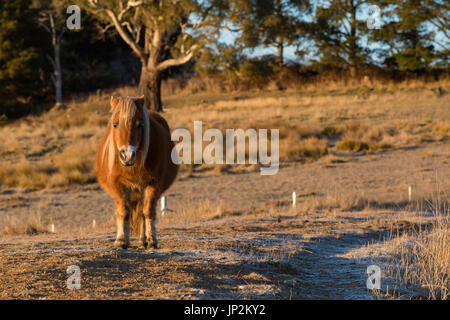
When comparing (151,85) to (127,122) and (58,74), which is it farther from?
(127,122)

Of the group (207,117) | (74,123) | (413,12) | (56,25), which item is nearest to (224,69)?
(207,117)

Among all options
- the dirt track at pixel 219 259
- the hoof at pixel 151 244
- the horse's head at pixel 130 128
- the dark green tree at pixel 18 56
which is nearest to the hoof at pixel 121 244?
the dirt track at pixel 219 259

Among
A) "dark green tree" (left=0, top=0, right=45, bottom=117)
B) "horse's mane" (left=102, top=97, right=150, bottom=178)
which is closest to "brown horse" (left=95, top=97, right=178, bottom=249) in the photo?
"horse's mane" (left=102, top=97, right=150, bottom=178)

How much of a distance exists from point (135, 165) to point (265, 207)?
26.8 feet

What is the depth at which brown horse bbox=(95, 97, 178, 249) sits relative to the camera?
6.27 metres

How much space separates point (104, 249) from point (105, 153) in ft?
3.77

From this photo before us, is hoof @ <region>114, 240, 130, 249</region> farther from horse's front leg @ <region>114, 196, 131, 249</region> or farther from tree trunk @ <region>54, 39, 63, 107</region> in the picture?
tree trunk @ <region>54, 39, 63, 107</region>

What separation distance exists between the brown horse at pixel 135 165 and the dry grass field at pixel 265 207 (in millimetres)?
437

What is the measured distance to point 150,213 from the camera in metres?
7.18

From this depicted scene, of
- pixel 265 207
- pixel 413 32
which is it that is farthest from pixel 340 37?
pixel 265 207

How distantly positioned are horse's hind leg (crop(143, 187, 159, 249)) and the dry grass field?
246mm

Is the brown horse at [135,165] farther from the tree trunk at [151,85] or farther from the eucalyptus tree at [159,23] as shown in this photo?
the tree trunk at [151,85]

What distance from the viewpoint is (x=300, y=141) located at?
912 inches

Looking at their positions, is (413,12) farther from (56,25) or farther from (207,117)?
(56,25)
